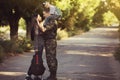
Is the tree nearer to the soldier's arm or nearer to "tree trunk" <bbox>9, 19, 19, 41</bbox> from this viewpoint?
"tree trunk" <bbox>9, 19, 19, 41</bbox>

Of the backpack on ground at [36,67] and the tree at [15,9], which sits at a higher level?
the tree at [15,9]

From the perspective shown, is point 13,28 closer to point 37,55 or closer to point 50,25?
point 50,25

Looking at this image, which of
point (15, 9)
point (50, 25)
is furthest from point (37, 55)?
point (15, 9)

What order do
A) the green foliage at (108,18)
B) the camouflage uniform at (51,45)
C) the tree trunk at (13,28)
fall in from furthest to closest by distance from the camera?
the green foliage at (108,18)
the tree trunk at (13,28)
the camouflage uniform at (51,45)

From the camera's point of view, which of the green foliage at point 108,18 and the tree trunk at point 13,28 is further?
the green foliage at point 108,18

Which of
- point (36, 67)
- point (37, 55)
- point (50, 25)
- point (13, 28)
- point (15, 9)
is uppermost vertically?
point (15, 9)

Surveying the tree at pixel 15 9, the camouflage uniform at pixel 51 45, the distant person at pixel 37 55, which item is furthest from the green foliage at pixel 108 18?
the distant person at pixel 37 55

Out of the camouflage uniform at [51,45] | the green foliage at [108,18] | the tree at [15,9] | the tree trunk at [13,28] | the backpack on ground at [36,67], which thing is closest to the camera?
the backpack on ground at [36,67]

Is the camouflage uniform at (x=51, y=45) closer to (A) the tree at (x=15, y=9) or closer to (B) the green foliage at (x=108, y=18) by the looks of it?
(A) the tree at (x=15, y=9)

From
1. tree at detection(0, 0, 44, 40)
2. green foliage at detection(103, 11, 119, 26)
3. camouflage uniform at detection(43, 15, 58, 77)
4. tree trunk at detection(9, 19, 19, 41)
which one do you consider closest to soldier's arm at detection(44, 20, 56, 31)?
camouflage uniform at detection(43, 15, 58, 77)

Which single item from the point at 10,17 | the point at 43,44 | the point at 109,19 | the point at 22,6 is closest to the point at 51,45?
the point at 43,44

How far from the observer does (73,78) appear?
42.2ft

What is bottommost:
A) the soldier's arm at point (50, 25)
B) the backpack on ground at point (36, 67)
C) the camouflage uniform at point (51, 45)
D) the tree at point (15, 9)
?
the backpack on ground at point (36, 67)

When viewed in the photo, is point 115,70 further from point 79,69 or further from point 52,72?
point 52,72
